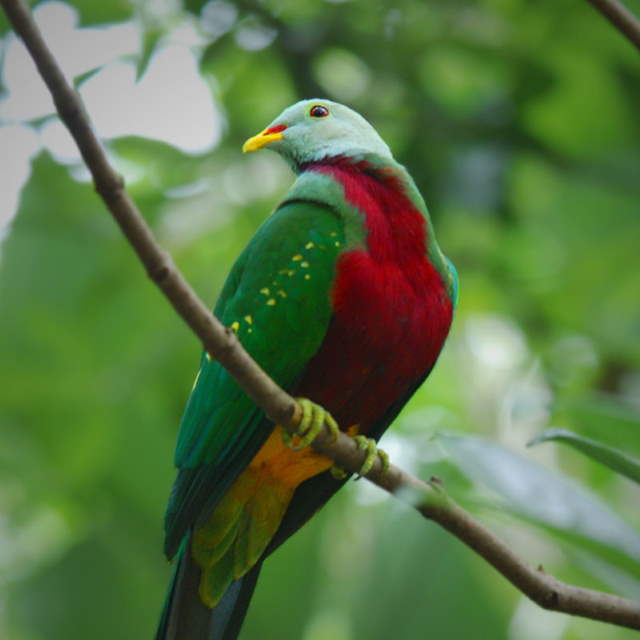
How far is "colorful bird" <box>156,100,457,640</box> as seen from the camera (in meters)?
2.61

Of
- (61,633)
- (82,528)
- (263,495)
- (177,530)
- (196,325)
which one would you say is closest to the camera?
(196,325)

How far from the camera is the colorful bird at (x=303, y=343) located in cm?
261

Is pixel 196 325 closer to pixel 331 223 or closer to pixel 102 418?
pixel 331 223

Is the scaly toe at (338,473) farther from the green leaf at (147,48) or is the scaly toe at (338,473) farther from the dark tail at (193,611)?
the green leaf at (147,48)

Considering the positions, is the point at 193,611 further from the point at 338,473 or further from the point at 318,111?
the point at 318,111

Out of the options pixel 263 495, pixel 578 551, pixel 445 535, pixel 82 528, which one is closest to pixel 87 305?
pixel 82 528

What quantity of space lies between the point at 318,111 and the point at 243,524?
1.10 m

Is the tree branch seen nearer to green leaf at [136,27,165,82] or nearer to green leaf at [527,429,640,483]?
green leaf at [527,429,640,483]

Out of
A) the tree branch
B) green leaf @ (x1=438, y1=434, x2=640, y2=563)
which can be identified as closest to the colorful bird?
green leaf @ (x1=438, y1=434, x2=640, y2=563)

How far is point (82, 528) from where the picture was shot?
498cm

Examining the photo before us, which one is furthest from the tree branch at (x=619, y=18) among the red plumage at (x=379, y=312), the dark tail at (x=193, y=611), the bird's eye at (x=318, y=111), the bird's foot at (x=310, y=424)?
the dark tail at (x=193, y=611)

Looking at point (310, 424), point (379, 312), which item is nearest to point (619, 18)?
point (379, 312)

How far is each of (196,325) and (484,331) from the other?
3.85m

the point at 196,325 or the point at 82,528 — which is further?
the point at 82,528
